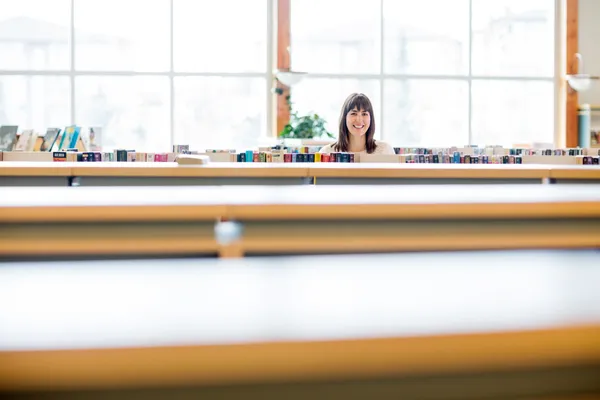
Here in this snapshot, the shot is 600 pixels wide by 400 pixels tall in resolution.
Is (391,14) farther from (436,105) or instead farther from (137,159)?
(137,159)

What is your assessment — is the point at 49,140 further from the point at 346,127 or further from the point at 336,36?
the point at 336,36

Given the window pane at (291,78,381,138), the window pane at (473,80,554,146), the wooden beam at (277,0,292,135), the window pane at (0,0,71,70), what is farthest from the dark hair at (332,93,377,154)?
the window pane at (0,0,71,70)

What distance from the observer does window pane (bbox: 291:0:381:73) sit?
970 centimetres

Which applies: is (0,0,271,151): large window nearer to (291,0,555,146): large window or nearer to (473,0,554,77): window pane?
(291,0,555,146): large window

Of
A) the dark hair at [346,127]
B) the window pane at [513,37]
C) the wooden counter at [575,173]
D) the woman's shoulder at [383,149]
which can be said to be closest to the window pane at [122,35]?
the window pane at [513,37]

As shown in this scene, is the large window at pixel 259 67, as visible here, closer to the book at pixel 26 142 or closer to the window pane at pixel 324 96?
the window pane at pixel 324 96

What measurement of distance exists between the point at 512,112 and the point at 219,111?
4.05m

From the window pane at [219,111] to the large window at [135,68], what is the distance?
0.04 feet

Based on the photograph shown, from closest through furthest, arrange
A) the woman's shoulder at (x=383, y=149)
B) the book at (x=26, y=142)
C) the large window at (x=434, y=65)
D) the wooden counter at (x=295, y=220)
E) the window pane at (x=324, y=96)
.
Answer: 1. the wooden counter at (x=295, y=220)
2. the woman's shoulder at (x=383, y=149)
3. the book at (x=26, y=142)
4. the window pane at (x=324, y=96)
5. the large window at (x=434, y=65)

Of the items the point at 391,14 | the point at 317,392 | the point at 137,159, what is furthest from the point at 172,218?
the point at 391,14

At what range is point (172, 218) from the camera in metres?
1.65

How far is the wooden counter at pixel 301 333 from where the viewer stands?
544mm

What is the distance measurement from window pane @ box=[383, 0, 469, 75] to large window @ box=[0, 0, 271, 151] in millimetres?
1770

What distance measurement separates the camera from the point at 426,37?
9969 mm
